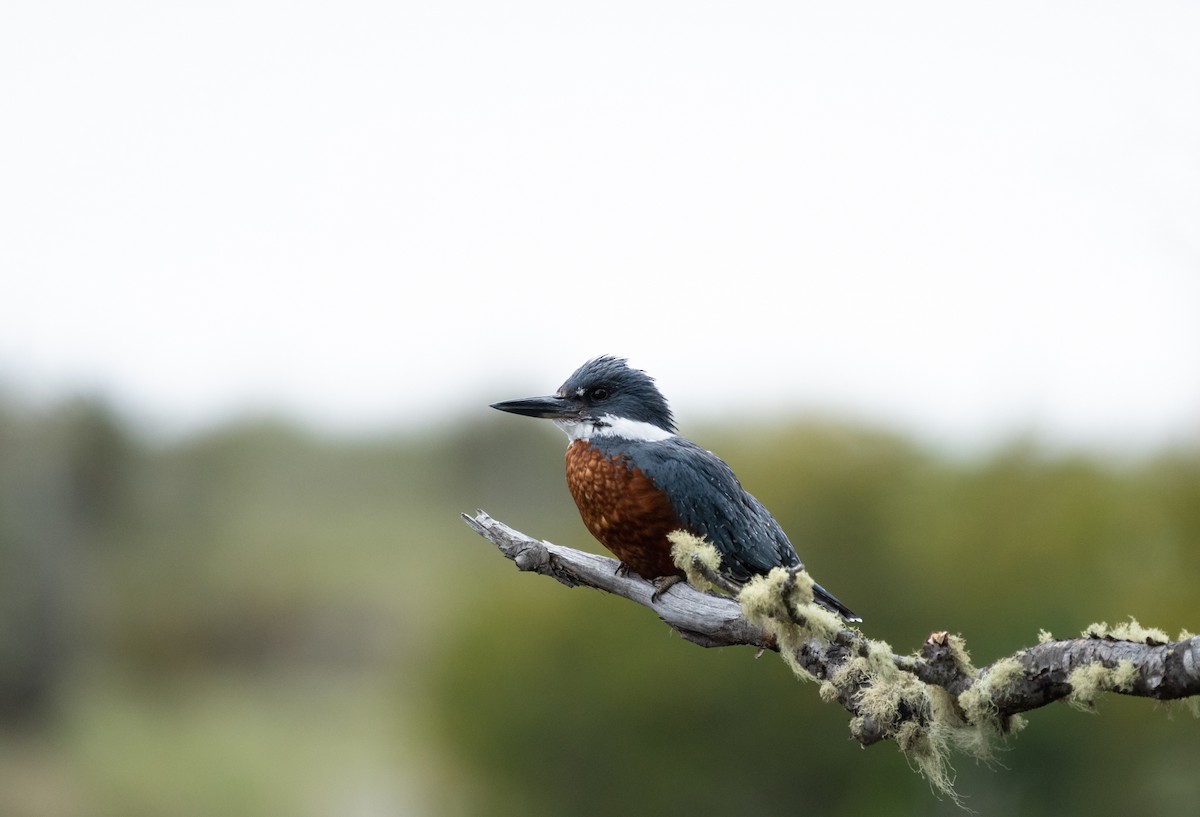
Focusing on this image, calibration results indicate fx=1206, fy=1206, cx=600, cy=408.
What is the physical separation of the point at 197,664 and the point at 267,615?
131 inches

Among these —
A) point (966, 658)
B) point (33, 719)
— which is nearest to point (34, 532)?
point (33, 719)

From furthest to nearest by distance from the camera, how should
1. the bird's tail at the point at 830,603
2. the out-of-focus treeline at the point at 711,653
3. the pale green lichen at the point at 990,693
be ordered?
the out-of-focus treeline at the point at 711,653
the bird's tail at the point at 830,603
the pale green lichen at the point at 990,693

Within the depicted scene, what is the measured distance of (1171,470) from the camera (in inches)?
663

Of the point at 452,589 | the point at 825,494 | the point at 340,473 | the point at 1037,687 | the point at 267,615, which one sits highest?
the point at 1037,687

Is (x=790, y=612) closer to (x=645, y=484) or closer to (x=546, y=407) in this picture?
(x=645, y=484)

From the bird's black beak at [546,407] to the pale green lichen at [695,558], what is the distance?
3.16ft

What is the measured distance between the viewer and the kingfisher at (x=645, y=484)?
A: 13.1ft

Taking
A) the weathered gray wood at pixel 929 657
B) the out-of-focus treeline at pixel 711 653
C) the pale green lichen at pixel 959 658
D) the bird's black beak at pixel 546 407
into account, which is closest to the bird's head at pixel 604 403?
the bird's black beak at pixel 546 407

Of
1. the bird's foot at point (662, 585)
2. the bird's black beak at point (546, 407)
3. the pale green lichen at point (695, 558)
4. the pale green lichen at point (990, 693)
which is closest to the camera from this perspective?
the pale green lichen at point (990, 693)

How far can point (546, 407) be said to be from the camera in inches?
176

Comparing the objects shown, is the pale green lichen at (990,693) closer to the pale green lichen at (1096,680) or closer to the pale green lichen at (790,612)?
the pale green lichen at (1096,680)

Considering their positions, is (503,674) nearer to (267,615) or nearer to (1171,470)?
(1171,470)

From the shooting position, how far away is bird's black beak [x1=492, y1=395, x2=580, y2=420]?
14.5 ft

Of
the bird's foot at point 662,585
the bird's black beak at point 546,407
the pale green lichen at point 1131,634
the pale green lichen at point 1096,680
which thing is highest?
the bird's black beak at point 546,407
